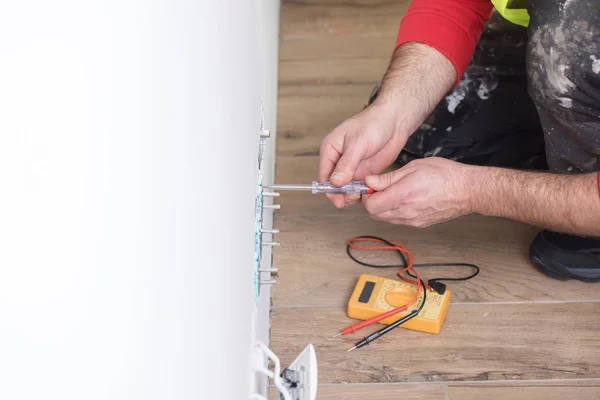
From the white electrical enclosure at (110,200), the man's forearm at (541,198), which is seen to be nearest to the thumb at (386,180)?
the man's forearm at (541,198)

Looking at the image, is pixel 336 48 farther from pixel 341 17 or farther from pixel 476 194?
pixel 476 194

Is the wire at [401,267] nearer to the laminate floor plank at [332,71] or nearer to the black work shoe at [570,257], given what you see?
the black work shoe at [570,257]

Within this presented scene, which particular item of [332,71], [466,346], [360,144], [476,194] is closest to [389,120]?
[360,144]

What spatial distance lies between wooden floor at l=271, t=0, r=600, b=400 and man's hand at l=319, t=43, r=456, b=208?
238 mm

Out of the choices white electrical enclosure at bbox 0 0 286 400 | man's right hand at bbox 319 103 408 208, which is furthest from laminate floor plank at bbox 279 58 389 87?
white electrical enclosure at bbox 0 0 286 400

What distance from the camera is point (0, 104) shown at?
20 centimetres

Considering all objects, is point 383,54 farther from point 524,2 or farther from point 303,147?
Answer: point 524,2

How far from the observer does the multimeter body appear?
124 centimetres

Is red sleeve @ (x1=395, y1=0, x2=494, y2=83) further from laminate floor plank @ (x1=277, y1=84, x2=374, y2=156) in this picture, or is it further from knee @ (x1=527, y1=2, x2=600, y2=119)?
laminate floor plank @ (x1=277, y1=84, x2=374, y2=156)

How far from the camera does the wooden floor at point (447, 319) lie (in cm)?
116

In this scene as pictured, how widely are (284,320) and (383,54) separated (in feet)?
3.31

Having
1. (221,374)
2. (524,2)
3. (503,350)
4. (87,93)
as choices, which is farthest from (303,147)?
(87,93)

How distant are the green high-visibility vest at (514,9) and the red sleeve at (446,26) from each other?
61 mm

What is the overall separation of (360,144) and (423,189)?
13 cm
